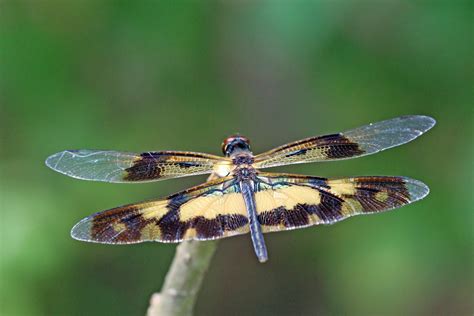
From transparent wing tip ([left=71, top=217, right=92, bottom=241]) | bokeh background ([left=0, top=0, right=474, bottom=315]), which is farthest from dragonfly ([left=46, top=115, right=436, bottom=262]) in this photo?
bokeh background ([left=0, top=0, right=474, bottom=315])

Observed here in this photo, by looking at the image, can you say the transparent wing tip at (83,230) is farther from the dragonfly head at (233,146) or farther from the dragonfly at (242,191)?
the dragonfly head at (233,146)

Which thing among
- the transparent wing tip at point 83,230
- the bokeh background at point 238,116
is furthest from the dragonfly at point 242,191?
the bokeh background at point 238,116

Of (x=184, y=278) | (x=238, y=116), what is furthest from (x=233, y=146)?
(x=238, y=116)

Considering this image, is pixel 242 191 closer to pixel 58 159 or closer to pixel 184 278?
pixel 184 278

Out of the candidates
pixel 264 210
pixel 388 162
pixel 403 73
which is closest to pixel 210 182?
pixel 264 210

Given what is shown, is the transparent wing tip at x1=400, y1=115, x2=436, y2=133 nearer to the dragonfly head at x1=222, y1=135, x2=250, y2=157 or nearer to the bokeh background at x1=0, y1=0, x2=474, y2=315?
the dragonfly head at x1=222, y1=135, x2=250, y2=157

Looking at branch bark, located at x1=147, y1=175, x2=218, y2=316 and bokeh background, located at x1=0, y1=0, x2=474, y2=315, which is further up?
bokeh background, located at x1=0, y1=0, x2=474, y2=315

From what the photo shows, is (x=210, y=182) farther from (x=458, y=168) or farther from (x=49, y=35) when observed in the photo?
(x=49, y=35)

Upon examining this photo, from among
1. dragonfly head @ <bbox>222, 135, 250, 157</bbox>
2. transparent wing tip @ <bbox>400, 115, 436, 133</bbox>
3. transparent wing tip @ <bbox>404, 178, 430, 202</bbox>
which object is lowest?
transparent wing tip @ <bbox>404, 178, 430, 202</bbox>
